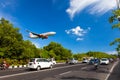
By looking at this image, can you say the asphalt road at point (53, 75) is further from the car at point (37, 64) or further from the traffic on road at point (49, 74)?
the car at point (37, 64)

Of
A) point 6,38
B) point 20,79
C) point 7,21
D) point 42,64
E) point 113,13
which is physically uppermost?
point 7,21

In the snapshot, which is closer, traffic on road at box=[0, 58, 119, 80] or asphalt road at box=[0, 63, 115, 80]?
asphalt road at box=[0, 63, 115, 80]

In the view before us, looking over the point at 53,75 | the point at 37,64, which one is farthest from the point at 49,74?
the point at 37,64

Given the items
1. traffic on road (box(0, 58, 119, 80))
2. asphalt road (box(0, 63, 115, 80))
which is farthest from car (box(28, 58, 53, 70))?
asphalt road (box(0, 63, 115, 80))

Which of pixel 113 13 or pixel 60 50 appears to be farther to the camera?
pixel 60 50

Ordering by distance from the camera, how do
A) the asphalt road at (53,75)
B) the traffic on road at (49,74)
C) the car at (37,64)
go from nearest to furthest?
the asphalt road at (53,75)
the traffic on road at (49,74)
the car at (37,64)

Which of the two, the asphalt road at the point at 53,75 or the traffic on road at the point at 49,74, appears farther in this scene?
the traffic on road at the point at 49,74

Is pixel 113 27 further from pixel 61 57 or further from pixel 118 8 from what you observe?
pixel 61 57

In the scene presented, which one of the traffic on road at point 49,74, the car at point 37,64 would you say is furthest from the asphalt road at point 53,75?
the car at point 37,64

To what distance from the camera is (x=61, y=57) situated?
108m

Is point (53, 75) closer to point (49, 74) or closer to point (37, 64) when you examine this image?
point (49, 74)

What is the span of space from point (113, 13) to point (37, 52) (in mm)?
57301

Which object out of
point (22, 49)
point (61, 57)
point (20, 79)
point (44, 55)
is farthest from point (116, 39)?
point (61, 57)

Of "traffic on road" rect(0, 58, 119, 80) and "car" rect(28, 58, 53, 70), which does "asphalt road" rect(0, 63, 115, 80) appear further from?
"car" rect(28, 58, 53, 70)
